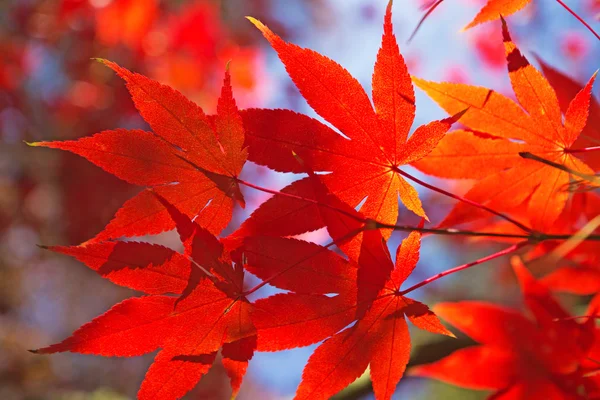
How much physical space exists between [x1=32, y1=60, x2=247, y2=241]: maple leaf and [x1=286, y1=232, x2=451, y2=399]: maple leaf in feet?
0.39

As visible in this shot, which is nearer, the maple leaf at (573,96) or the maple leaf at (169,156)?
the maple leaf at (169,156)

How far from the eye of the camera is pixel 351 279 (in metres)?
0.34

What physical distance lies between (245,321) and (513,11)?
0.29 meters

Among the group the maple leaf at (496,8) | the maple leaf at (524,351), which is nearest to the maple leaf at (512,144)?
the maple leaf at (496,8)

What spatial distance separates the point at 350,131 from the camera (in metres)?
0.34

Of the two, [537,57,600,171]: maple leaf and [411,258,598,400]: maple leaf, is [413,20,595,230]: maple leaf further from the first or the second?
[411,258,598,400]: maple leaf

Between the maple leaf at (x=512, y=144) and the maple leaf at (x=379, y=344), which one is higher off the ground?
the maple leaf at (x=512, y=144)

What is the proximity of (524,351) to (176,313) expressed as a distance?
373mm

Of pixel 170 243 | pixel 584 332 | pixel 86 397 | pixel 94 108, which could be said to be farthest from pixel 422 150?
pixel 170 243

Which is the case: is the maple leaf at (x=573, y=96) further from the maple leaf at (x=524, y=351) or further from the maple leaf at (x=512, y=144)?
the maple leaf at (x=524, y=351)

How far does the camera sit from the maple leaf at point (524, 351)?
477 mm

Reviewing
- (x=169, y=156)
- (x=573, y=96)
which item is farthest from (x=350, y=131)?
(x=573, y=96)

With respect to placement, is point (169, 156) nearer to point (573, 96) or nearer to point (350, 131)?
point (350, 131)

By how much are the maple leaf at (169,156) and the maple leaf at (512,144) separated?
0.15 metres
